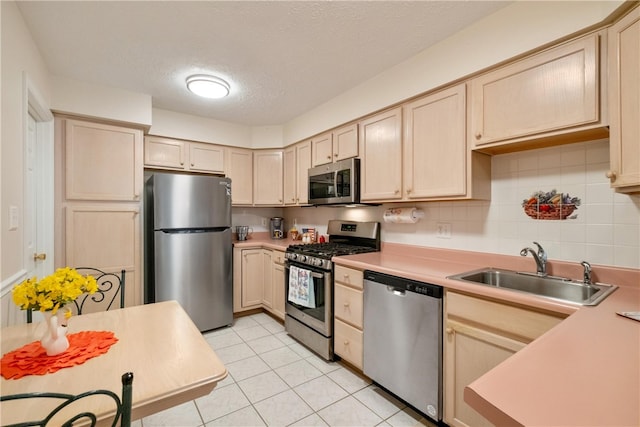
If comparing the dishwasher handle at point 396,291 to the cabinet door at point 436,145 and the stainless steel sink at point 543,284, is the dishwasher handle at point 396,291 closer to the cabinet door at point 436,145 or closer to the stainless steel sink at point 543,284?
the stainless steel sink at point 543,284

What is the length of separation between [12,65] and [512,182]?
119 inches

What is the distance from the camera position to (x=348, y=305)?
2250 mm

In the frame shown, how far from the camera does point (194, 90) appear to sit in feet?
8.39

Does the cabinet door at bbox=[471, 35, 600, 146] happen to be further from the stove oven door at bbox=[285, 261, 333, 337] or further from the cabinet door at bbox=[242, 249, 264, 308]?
the cabinet door at bbox=[242, 249, 264, 308]

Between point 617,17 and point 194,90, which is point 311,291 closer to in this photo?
point 194,90

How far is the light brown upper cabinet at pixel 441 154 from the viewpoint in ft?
6.18

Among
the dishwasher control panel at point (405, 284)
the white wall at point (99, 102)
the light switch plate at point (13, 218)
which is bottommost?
the dishwasher control panel at point (405, 284)

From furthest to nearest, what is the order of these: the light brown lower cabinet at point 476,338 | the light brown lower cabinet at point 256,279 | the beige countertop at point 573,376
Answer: the light brown lower cabinet at point 256,279, the light brown lower cabinet at point 476,338, the beige countertop at point 573,376

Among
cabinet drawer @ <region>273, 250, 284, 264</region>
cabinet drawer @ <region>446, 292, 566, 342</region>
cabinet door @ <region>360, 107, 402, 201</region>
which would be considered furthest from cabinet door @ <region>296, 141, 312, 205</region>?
cabinet drawer @ <region>446, 292, 566, 342</region>

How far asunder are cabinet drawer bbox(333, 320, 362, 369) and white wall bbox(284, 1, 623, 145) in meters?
1.83

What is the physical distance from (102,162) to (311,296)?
2287 mm

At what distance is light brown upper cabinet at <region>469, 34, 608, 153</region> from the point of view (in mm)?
1386

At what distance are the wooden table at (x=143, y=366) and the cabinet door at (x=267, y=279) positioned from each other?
201 centimetres

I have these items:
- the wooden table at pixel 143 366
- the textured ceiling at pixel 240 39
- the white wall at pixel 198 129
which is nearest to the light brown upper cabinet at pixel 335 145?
the textured ceiling at pixel 240 39
